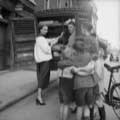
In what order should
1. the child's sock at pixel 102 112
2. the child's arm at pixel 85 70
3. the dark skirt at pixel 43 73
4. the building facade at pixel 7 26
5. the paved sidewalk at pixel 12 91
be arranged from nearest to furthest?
1. the child's arm at pixel 85 70
2. the child's sock at pixel 102 112
3. the dark skirt at pixel 43 73
4. the paved sidewalk at pixel 12 91
5. the building facade at pixel 7 26

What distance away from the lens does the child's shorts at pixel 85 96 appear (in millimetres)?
3588

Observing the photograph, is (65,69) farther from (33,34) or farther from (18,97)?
(33,34)

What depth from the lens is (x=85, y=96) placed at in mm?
3668

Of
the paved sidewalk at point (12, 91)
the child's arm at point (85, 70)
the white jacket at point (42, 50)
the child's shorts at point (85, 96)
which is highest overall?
the white jacket at point (42, 50)

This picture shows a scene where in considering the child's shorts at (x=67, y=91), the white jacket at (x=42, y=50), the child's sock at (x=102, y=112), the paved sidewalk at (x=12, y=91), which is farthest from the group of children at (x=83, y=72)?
the paved sidewalk at (x=12, y=91)

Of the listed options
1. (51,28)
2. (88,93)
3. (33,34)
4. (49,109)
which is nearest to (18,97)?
(49,109)

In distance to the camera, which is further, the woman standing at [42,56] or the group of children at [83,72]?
the woman standing at [42,56]

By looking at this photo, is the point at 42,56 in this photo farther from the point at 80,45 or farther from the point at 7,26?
the point at 7,26

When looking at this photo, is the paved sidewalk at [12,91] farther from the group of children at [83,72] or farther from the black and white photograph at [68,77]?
the group of children at [83,72]

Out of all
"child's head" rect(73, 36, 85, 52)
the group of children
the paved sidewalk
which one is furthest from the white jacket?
"child's head" rect(73, 36, 85, 52)

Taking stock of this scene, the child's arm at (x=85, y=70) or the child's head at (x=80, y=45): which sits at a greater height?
the child's head at (x=80, y=45)

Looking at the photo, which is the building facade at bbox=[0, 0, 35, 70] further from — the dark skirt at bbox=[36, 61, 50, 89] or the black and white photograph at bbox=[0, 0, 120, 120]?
the dark skirt at bbox=[36, 61, 50, 89]

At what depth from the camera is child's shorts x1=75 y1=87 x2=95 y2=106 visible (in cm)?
359

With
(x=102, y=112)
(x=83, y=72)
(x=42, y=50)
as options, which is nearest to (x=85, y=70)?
(x=83, y=72)
